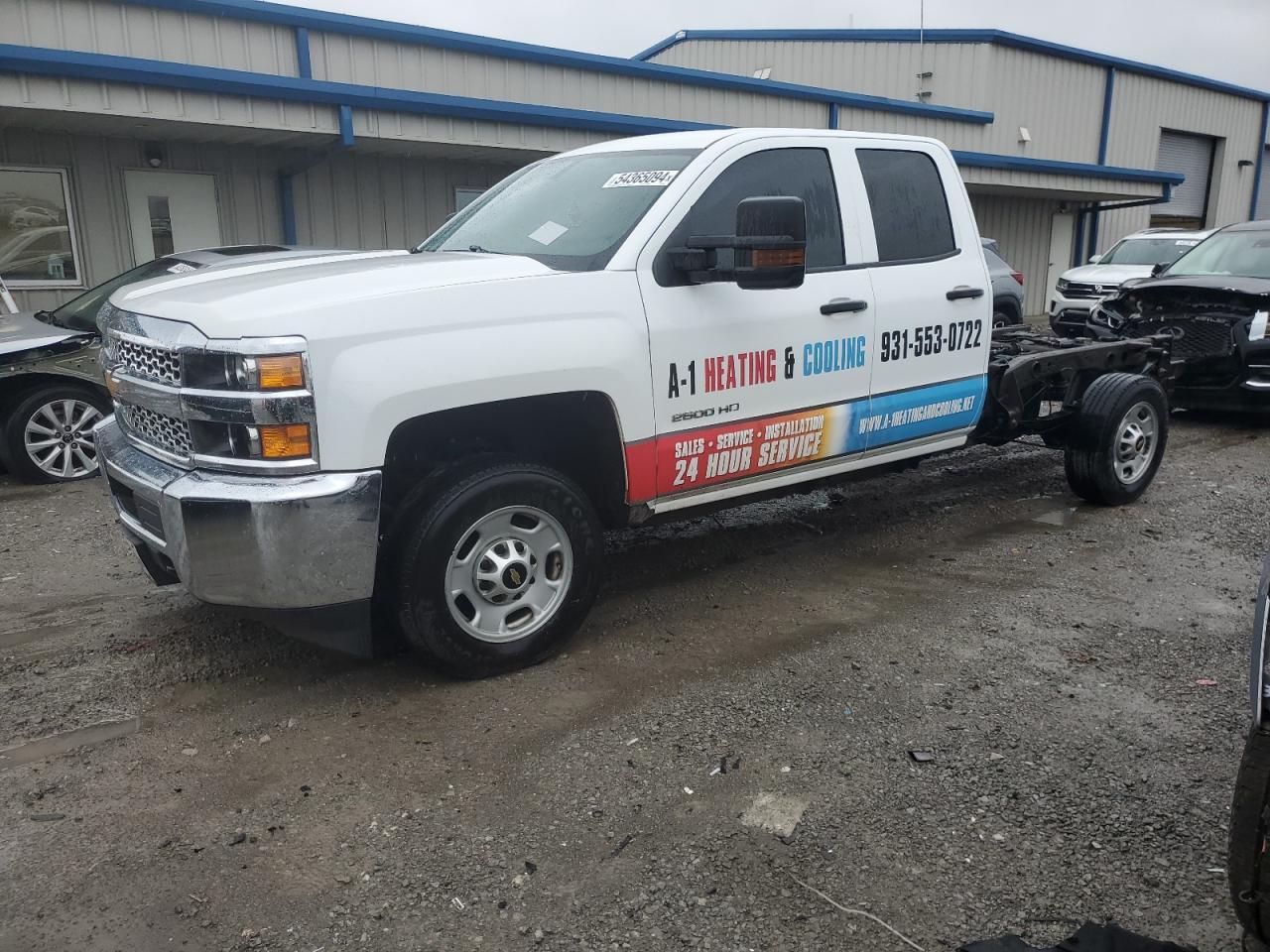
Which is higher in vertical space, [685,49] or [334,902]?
[685,49]

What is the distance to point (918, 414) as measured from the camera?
207 inches

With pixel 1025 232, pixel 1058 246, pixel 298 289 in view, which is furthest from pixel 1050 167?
pixel 298 289

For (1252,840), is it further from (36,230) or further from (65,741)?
(36,230)

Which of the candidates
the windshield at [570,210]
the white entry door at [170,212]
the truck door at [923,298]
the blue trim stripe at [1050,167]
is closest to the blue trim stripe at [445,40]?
the white entry door at [170,212]

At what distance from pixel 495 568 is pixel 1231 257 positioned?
9019 mm

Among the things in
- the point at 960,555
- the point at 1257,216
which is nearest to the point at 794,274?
the point at 960,555

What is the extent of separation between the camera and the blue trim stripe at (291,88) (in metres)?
9.12

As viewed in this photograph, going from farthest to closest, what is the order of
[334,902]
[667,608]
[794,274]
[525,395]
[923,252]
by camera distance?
[923,252], [667,608], [794,274], [525,395], [334,902]

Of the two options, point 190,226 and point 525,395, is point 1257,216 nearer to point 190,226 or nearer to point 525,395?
point 190,226

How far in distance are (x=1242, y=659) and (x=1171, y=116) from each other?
28212 mm

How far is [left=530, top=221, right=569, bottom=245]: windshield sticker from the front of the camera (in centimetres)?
440

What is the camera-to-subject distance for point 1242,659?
418 centimetres

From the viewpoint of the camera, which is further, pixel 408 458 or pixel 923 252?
pixel 923 252

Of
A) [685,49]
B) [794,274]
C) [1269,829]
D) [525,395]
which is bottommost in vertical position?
[1269,829]
